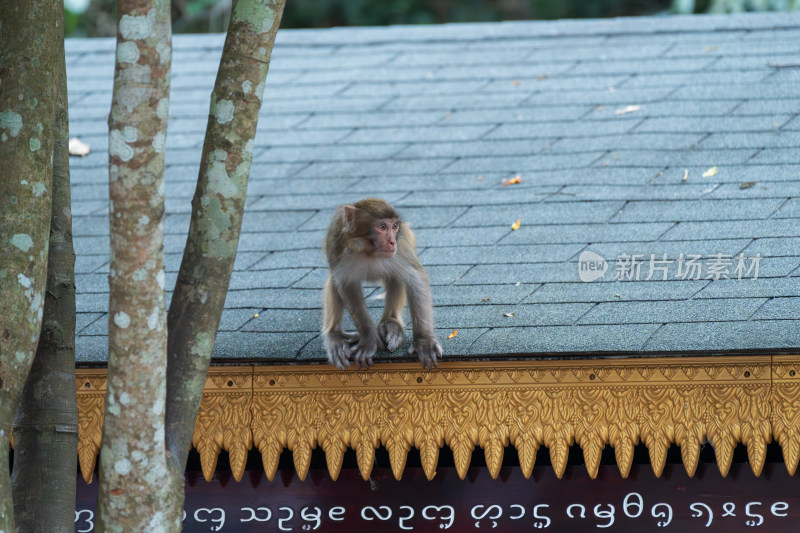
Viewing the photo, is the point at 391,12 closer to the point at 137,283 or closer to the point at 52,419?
the point at 52,419

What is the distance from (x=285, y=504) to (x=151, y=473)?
154 cm

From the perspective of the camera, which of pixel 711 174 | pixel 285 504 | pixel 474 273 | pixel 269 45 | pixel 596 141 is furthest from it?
pixel 596 141

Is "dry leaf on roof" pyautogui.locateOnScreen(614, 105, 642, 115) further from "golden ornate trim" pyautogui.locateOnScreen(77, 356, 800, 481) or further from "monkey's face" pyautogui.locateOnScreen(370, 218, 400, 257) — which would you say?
"golden ornate trim" pyautogui.locateOnScreen(77, 356, 800, 481)

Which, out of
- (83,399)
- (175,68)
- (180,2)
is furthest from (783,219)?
(180,2)

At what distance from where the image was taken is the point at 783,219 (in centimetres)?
466

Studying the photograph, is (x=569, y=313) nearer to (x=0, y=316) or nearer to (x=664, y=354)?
(x=664, y=354)

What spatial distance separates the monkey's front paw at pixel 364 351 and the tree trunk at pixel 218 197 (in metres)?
0.96

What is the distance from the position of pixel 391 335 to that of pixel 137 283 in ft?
4.92

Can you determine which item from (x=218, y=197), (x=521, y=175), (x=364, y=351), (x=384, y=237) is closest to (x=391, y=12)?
(x=521, y=175)

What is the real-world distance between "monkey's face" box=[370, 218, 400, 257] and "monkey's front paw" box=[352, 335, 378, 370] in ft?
1.07

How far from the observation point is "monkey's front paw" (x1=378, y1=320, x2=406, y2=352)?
3.99 metres

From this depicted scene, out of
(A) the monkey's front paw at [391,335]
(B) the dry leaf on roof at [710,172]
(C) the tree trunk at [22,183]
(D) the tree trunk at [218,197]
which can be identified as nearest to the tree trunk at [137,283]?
(D) the tree trunk at [218,197]

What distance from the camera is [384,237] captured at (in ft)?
12.9

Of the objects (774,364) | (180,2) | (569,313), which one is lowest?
(774,364)
